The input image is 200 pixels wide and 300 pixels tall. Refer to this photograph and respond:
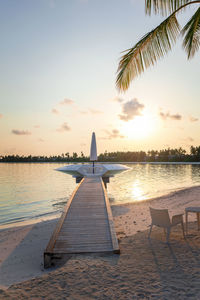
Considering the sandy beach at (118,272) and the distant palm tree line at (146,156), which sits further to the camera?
the distant palm tree line at (146,156)

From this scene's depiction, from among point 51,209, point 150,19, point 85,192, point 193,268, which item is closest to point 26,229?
point 85,192

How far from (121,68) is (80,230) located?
14.6 ft

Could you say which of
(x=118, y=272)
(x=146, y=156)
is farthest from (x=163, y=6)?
(x=146, y=156)

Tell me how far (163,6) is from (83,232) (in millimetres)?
5853

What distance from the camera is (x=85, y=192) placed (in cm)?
1080

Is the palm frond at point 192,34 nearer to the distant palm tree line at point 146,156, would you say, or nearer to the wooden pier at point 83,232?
the wooden pier at point 83,232

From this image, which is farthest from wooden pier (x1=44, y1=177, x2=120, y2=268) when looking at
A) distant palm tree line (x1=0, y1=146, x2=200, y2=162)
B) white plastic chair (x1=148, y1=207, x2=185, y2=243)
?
distant palm tree line (x1=0, y1=146, x2=200, y2=162)

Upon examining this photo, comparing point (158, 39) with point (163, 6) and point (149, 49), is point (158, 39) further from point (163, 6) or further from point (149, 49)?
point (163, 6)

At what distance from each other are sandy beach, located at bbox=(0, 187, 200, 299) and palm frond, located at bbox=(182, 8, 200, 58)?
486 cm

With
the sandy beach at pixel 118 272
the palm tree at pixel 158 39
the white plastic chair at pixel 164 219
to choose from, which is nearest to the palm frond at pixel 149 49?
the palm tree at pixel 158 39

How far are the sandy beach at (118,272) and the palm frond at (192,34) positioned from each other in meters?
4.86

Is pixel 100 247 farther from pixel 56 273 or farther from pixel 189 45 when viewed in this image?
pixel 189 45

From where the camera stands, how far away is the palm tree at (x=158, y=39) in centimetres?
489

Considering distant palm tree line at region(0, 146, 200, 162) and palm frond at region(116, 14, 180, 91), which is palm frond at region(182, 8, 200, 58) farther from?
distant palm tree line at region(0, 146, 200, 162)
